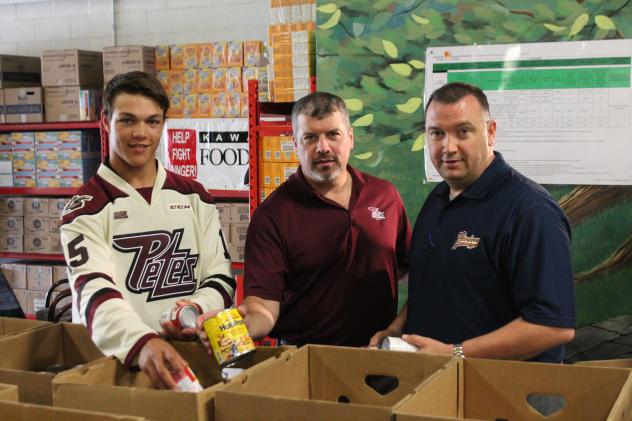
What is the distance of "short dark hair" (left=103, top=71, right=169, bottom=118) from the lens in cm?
218

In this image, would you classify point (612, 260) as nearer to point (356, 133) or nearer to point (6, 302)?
point (356, 133)

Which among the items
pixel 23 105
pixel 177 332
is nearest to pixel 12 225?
pixel 23 105

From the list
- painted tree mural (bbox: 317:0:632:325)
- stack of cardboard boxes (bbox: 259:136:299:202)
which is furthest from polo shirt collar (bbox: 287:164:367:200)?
stack of cardboard boxes (bbox: 259:136:299:202)

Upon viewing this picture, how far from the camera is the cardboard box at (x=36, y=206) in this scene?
7.14m

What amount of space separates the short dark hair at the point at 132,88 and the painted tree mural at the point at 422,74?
2.01 m

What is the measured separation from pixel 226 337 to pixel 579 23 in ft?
9.18

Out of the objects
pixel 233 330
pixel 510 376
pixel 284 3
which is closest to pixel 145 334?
pixel 233 330

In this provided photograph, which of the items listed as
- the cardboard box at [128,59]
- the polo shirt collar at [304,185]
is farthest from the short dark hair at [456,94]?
the cardboard box at [128,59]

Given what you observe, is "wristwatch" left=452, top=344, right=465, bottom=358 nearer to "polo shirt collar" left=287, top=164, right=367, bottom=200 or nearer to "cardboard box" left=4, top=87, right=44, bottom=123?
"polo shirt collar" left=287, top=164, right=367, bottom=200

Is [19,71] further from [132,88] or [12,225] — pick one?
[132,88]

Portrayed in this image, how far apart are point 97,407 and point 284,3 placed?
3537 mm

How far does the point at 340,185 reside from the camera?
2.58 metres

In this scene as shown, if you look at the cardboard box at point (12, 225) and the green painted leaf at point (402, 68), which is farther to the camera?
the cardboard box at point (12, 225)

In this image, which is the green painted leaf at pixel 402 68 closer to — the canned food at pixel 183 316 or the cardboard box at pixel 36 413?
the canned food at pixel 183 316
